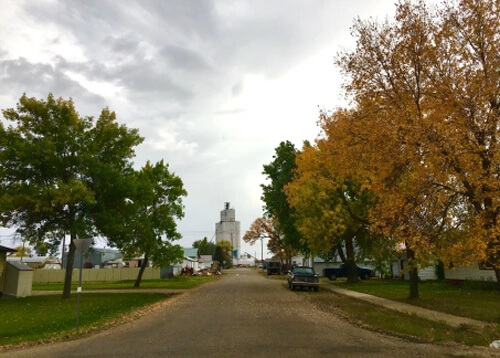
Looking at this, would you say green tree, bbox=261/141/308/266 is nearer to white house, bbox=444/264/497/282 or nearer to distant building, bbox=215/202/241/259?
white house, bbox=444/264/497/282

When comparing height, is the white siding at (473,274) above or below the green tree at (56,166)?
below

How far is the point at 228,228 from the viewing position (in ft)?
536

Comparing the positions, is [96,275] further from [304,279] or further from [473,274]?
[473,274]

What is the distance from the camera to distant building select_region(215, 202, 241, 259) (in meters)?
156

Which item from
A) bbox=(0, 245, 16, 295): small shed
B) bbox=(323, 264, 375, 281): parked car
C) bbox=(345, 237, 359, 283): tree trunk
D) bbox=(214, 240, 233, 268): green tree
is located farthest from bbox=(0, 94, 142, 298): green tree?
bbox=(214, 240, 233, 268): green tree

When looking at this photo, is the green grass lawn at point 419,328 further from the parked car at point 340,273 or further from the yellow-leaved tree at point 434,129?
the parked car at point 340,273

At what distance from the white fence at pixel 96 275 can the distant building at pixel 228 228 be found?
303 feet

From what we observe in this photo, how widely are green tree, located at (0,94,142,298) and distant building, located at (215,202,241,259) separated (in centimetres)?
12519

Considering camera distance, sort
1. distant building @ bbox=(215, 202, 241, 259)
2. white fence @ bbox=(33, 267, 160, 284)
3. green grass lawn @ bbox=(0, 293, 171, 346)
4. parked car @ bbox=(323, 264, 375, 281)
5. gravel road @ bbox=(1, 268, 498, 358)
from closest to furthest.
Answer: gravel road @ bbox=(1, 268, 498, 358)
green grass lawn @ bbox=(0, 293, 171, 346)
parked car @ bbox=(323, 264, 375, 281)
white fence @ bbox=(33, 267, 160, 284)
distant building @ bbox=(215, 202, 241, 259)

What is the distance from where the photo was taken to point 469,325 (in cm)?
1213

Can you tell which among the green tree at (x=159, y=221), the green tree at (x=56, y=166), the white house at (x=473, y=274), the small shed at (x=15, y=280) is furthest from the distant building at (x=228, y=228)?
the green tree at (x=56, y=166)

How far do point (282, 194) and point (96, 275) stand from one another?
31163mm

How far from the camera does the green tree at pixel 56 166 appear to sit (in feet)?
75.5

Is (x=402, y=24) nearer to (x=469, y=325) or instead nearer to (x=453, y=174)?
(x=453, y=174)
